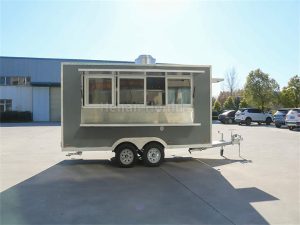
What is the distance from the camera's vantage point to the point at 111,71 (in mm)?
8797

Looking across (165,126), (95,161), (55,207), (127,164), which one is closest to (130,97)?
(165,126)

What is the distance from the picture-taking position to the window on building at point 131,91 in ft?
29.4

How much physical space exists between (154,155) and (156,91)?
6.17 ft

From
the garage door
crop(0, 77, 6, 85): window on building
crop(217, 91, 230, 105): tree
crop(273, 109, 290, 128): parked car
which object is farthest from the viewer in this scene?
crop(217, 91, 230, 105): tree

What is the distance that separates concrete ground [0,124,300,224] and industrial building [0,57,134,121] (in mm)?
29668

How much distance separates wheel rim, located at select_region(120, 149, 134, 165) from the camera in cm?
893

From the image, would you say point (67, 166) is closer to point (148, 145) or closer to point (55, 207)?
point (148, 145)

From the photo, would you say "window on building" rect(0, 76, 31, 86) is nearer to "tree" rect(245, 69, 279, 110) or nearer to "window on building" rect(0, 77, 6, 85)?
"window on building" rect(0, 77, 6, 85)

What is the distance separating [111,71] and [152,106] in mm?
1546

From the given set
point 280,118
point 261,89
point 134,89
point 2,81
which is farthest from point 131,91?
point 2,81

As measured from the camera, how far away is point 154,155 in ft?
29.9

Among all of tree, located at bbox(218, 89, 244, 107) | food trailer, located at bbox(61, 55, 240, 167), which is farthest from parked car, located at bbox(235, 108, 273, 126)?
food trailer, located at bbox(61, 55, 240, 167)

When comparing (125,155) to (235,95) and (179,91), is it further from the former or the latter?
(235,95)

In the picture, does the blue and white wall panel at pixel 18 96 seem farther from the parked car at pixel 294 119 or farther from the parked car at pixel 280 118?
the parked car at pixel 294 119
